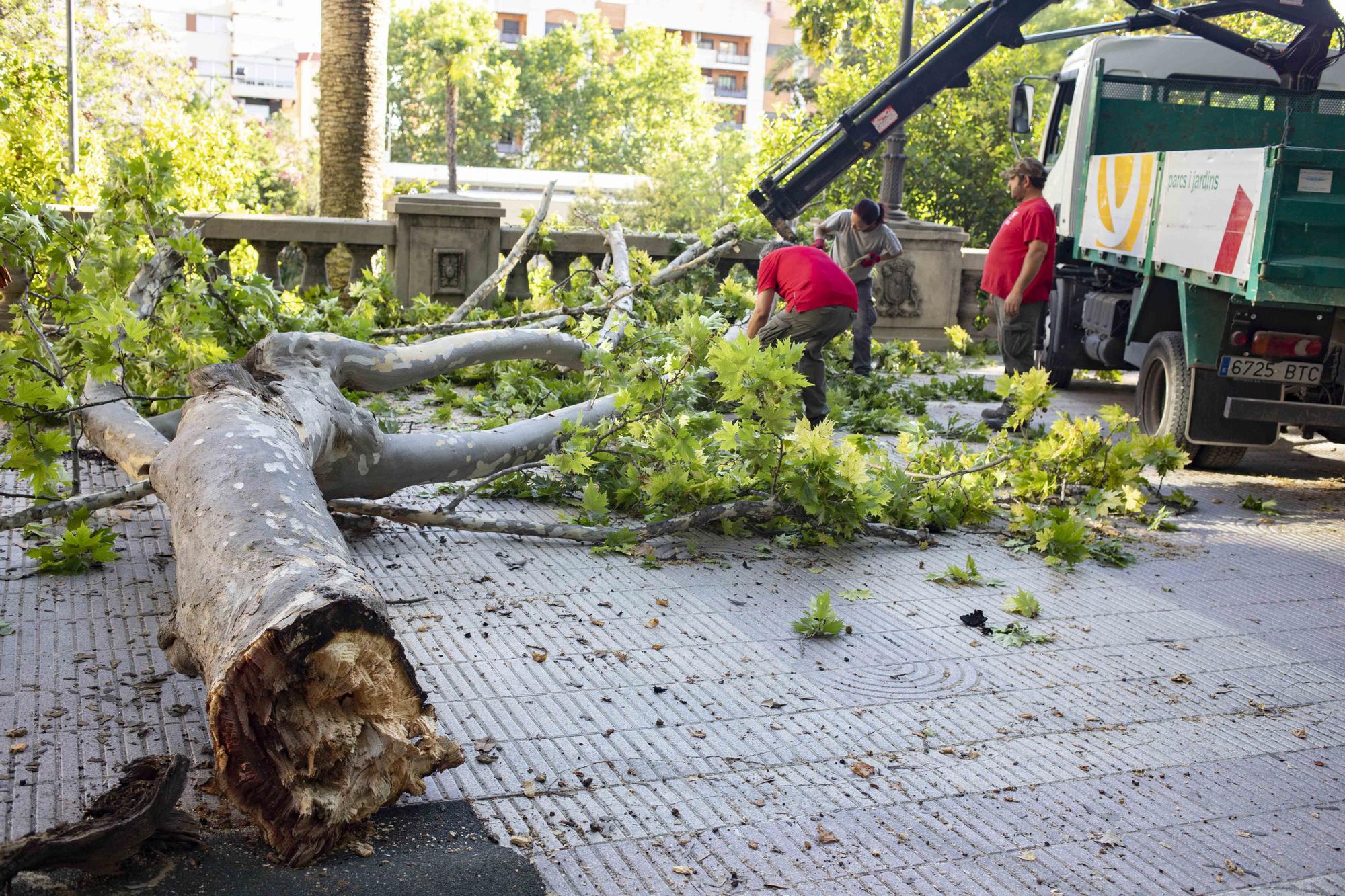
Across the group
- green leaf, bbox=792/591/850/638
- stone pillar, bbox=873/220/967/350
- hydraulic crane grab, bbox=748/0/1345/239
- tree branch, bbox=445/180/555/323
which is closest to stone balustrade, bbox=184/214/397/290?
tree branch, bbox=445/180/555/323

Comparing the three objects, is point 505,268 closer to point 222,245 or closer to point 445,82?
point 222,245

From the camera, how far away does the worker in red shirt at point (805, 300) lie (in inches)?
327

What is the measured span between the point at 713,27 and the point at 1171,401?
116m

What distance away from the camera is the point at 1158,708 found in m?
4.12

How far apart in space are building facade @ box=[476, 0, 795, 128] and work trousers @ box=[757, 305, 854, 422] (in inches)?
4126

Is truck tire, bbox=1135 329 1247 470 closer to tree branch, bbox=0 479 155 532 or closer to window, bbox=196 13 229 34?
tree branch, bbox=0 479 155 532

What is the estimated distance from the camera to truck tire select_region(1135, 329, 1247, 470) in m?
8.21

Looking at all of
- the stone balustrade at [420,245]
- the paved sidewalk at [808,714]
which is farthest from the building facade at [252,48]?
the paved sidewalk at [808,714]

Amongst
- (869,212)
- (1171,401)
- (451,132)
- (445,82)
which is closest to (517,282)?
(869,212)

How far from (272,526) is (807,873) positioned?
1667 mm

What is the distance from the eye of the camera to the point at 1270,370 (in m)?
7.70

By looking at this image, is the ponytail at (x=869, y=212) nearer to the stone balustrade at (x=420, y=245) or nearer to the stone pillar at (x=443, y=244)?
the stone balustrade at (x=420, y=245)

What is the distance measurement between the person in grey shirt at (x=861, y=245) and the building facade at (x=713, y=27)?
10206cm

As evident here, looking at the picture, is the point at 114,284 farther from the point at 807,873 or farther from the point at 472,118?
the point at 472,118
